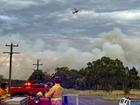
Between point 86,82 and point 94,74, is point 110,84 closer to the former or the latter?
point 94,74

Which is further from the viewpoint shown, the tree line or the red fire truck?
the tree line

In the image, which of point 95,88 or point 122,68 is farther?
point 95,88

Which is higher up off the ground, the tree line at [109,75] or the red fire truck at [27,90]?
the tree line at [109,75]

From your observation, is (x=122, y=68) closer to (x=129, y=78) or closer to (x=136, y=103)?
(x=129, y=78)

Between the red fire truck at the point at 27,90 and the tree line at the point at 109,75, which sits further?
the tree line at the point at 109,75

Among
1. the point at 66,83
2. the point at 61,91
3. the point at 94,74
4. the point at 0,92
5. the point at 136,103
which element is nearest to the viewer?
the point at 61,91

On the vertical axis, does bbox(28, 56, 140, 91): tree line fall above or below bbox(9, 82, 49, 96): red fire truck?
above

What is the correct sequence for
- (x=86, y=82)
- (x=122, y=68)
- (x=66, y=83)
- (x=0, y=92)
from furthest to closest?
(x=66, y=83) < (x=86, y=82) < (x=122, y=68) < (x=0, y=92)

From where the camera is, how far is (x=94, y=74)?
337 ft

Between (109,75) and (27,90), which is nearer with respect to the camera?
(27,90)

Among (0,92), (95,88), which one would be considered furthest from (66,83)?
(0,92)

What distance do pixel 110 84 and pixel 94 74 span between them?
5.98m

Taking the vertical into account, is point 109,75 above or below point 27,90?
above

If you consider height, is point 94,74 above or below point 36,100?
above
